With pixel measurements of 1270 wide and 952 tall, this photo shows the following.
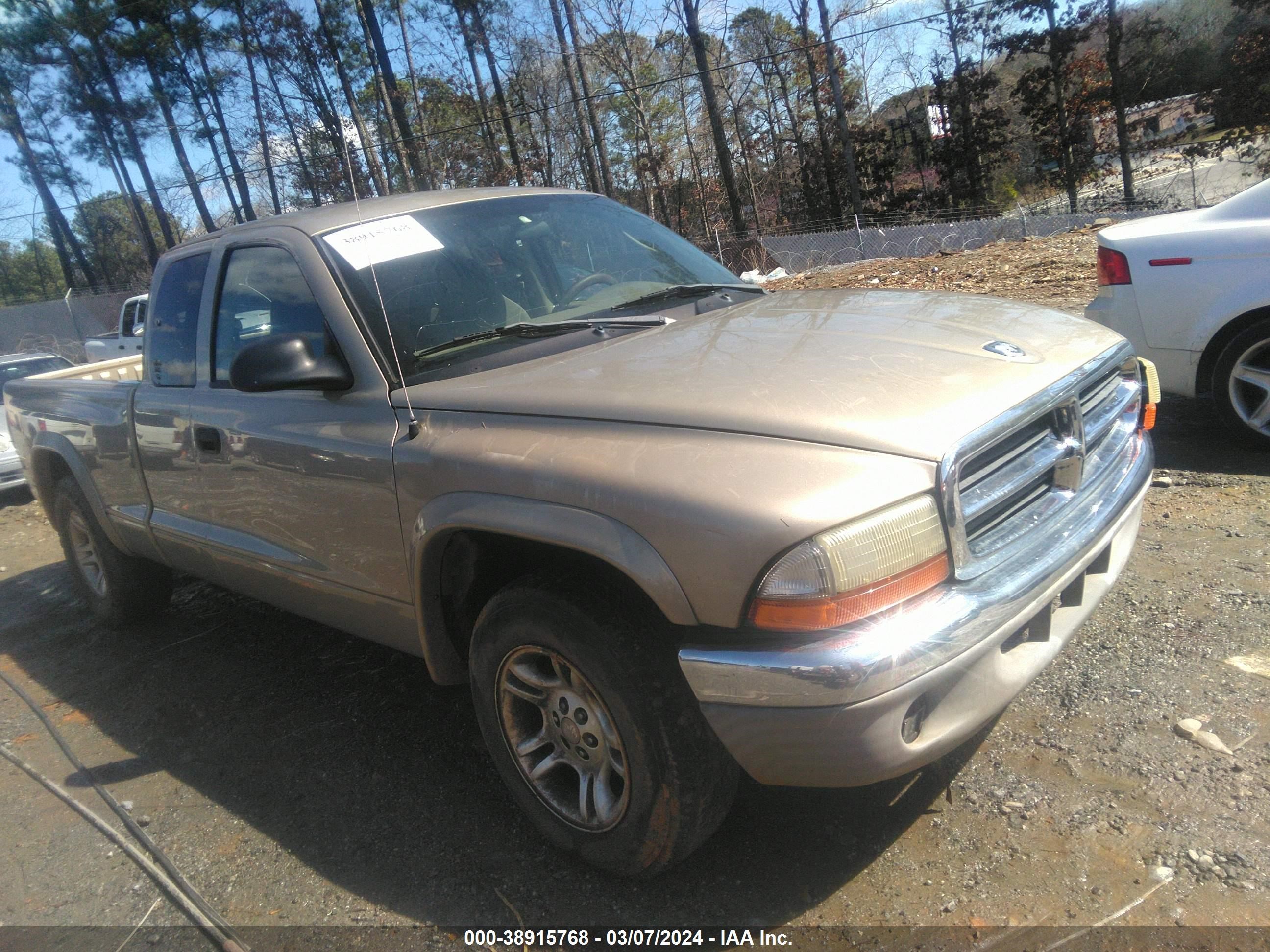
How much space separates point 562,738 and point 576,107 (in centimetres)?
3041

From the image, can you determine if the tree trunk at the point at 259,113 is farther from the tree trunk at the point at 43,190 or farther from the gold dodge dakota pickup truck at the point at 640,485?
the gold dodge dakota pickup truck at the point at 640,485

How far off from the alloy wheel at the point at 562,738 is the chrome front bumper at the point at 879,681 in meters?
0.40

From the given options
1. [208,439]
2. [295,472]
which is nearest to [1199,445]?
[295,472]

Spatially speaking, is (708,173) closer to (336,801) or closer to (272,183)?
(272,183)

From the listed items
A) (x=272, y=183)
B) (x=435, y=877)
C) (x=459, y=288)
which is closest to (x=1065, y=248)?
(x=459, y=288)

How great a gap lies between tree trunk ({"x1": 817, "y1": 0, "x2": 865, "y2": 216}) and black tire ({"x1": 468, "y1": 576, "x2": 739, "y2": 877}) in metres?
23.7

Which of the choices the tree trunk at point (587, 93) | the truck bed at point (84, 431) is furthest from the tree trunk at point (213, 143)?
the truck bed at point (84, 431)

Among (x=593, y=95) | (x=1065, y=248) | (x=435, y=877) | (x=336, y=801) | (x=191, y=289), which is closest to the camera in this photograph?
(x=435, y=877)

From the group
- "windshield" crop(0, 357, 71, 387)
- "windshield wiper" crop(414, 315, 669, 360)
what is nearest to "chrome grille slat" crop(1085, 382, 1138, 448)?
"windshield wiper" crop(414, 315, 669, 360)

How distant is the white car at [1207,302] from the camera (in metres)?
4.60

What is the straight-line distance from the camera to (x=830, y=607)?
6.42 feet

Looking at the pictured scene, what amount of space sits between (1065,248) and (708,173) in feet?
75.9

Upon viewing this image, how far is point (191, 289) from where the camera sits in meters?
3.88

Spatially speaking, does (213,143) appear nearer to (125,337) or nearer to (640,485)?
(125,337)
